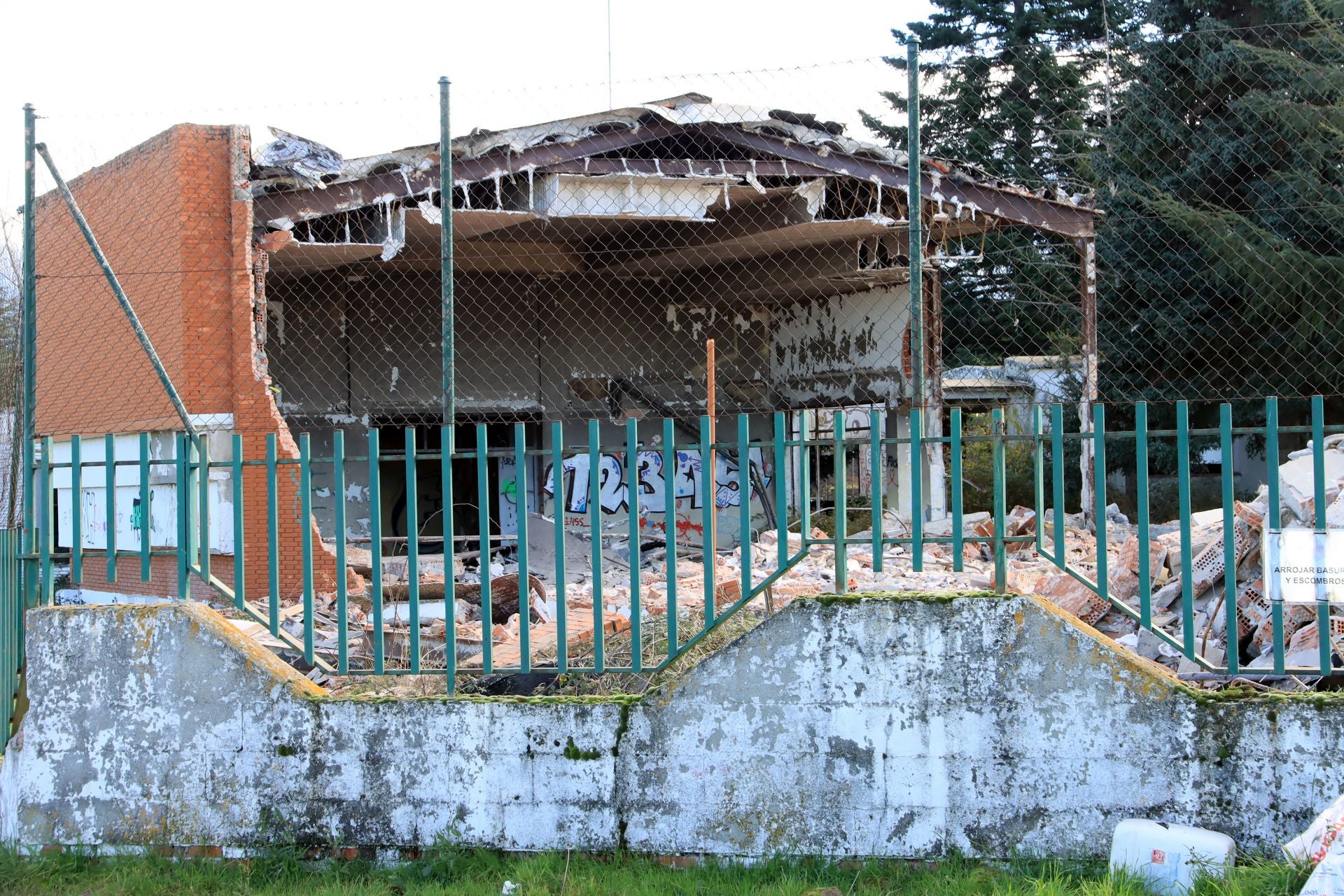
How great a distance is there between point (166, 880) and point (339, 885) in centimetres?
81

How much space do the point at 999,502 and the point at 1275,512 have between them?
3.69 feet

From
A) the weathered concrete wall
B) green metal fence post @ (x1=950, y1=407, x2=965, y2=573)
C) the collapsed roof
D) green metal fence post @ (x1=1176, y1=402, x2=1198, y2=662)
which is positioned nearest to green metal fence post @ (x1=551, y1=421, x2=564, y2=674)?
the weathered concrete wall

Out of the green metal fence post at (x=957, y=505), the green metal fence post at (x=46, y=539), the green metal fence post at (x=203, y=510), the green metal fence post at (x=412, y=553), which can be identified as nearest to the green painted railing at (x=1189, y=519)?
the green metal fence post at (x=957, y=505)

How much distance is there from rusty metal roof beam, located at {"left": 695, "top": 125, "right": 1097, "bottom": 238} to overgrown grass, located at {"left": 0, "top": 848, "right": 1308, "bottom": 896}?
8.94 meters

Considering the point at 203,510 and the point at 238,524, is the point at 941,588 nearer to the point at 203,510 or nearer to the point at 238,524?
the point at 238,524

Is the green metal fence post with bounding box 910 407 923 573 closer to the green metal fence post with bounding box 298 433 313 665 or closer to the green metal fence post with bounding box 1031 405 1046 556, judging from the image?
the green metal fence post with bounding box 1031 405 1046 556

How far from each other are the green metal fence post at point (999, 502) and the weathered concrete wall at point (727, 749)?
0.68 feet

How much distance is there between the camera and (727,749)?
179 inches

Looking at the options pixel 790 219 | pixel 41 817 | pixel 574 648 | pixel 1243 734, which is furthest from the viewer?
pixel 790 219

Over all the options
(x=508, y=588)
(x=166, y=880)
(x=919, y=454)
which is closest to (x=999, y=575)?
(x=919, y=454)

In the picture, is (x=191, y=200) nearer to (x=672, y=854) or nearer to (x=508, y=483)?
(x=508, y=483)

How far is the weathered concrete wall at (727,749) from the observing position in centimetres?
427

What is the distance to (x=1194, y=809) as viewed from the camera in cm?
424

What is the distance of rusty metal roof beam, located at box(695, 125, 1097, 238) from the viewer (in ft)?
39.2
